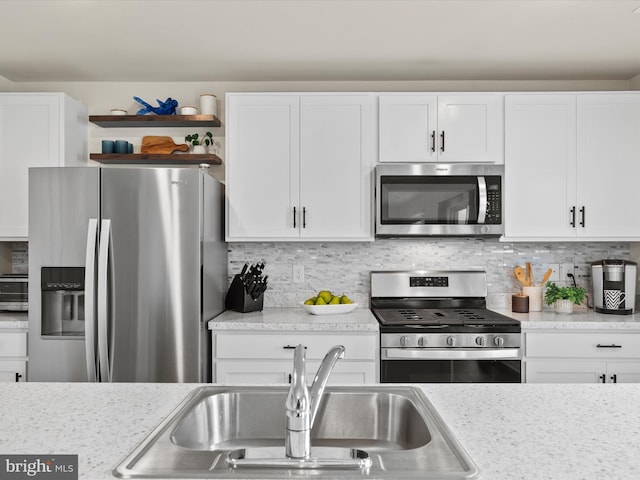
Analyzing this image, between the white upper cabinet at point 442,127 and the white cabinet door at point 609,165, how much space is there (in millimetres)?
547

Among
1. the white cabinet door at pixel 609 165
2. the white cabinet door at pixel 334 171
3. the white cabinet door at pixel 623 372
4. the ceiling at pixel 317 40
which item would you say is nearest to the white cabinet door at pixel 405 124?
the white cabinet door at pixel 334 171

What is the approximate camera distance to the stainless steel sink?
0.95 m

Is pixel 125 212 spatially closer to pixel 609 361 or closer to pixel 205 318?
pixel 205 318

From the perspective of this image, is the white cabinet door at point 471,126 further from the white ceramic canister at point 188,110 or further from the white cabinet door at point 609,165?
the white ceramic canister at point 188,110

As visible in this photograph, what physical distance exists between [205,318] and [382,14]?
6.12 ft

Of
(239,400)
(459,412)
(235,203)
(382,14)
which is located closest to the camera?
(459,412)

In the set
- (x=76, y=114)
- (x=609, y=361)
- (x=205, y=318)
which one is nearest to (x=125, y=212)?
(x=205, y=318)

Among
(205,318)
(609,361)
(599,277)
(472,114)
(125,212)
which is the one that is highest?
(472,114)

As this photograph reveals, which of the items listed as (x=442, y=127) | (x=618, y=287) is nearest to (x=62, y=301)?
(x=442, y=127)

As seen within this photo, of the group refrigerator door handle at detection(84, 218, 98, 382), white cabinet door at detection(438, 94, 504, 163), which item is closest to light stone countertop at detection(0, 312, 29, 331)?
refrigerator door handle at detection(84, 218, 98, 382)

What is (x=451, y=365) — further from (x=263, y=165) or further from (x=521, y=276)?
(x=263, y=165)

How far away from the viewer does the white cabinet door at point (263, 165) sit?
3.16m

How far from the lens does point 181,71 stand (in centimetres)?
329

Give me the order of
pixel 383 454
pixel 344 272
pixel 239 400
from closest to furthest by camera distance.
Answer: pixel 383 454, pixel 239 400, pixel 344 272
